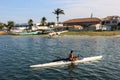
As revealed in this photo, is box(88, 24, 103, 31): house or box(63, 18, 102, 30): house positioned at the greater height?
box(63, 18, 102, 30): house

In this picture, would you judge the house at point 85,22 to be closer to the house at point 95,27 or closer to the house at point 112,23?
the house at point 112,23

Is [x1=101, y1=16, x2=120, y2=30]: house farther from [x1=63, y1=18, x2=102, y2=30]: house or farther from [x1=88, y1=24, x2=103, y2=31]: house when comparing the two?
[x1=63, y1=18, x2=102, y2=30]: house

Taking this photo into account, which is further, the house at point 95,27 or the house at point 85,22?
the house at point 85,22

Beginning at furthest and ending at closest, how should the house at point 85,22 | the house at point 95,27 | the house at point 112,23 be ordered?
the house at point 85,22, the house at point 112,23, the house at point 95,27

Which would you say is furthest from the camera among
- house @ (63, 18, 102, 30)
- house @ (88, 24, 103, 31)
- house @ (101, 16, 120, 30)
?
house @ (63, 18, 102, 30)

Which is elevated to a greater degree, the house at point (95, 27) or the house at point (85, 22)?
the house at point (85, 22)

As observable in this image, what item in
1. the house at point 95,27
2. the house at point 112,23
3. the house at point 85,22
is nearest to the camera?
the house at point 95,27

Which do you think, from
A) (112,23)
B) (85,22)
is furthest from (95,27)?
(85,22)

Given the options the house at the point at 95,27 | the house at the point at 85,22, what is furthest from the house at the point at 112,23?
the house at the point at 85,22

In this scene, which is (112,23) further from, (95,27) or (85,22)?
(85,22)

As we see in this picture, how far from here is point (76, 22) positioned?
169m

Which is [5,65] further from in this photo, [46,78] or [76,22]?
[76,22]

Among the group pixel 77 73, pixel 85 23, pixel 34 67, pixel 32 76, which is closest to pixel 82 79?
pixel 77 73

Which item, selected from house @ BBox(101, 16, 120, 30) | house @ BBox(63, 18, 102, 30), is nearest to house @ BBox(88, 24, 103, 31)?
house @ BBox(101, 16, 120, 30)
